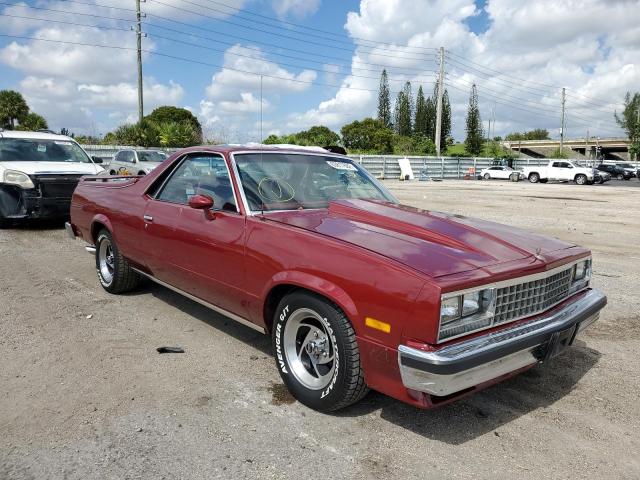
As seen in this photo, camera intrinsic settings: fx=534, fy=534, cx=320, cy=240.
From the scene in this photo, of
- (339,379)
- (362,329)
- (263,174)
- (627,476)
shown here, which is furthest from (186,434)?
(627,476)

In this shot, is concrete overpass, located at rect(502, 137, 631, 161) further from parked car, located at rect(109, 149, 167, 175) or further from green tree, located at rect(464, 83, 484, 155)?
parked car, located at rect(109, 149, 167, 175)

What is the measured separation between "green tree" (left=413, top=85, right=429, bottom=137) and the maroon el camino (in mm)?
86431

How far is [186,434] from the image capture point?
2877mm

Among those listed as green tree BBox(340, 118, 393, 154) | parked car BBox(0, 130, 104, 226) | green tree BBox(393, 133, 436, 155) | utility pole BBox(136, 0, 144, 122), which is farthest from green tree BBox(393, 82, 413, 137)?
parked car BBox(0, 130, 104, 226)

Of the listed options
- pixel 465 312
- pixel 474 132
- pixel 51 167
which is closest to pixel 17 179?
pixel 51 167

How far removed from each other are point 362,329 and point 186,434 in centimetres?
111

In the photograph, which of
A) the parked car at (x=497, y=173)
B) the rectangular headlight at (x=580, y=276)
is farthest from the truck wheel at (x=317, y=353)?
the parked car at (x=497, y=173)

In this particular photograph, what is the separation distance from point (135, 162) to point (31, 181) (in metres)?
11.9

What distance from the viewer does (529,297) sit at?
301 cm

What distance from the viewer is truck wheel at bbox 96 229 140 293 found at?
523 cm

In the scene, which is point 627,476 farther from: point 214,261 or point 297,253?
point 214,261

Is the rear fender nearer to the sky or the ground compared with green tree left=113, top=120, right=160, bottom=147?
nearer to the ground

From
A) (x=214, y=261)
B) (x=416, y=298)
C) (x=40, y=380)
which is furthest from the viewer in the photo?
(x=214, y=261)

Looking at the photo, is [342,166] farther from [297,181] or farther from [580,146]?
[580,146]
